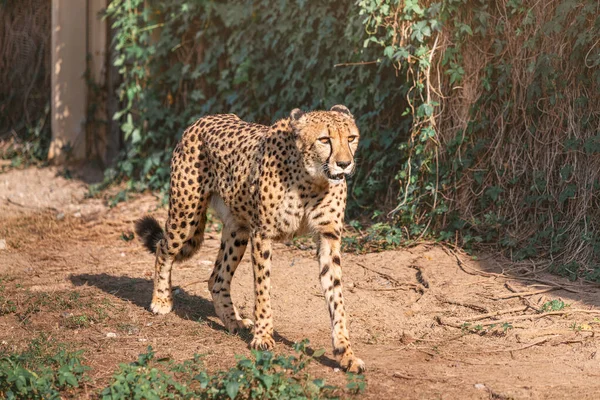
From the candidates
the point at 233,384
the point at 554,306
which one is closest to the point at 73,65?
the point at 554,306

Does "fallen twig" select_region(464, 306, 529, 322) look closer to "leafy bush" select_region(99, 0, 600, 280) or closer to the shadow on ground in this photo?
"leafy bush" select_region(99, 0, 600, 280)

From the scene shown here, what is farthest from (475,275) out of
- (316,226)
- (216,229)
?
(216,229)

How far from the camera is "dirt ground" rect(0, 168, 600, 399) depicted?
4.35 metres

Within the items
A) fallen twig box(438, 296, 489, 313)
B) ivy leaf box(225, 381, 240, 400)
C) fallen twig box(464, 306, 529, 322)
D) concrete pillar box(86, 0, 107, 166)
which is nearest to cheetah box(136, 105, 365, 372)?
ivy leaf box(225, 381, 240, 400)

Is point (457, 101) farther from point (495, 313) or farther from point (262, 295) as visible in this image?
point (262, 295)

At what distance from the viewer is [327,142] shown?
14.5ft

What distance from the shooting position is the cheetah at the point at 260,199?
4.49 meters

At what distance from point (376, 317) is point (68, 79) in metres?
5.45

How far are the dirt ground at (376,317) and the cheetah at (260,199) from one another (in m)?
0.20

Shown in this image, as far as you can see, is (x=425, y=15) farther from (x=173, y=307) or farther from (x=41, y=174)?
(x=41, y=174)

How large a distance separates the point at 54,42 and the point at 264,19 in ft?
8.96

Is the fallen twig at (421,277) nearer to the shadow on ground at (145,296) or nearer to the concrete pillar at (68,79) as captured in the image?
the shadow on ground at (145,296)

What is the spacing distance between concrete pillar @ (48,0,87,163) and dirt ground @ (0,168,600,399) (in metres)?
2.48

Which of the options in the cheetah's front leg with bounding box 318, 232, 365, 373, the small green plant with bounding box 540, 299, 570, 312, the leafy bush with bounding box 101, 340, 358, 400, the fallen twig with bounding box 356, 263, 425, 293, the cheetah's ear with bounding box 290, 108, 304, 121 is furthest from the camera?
the fallen twig with bounding box 356, 263, 425, 293
